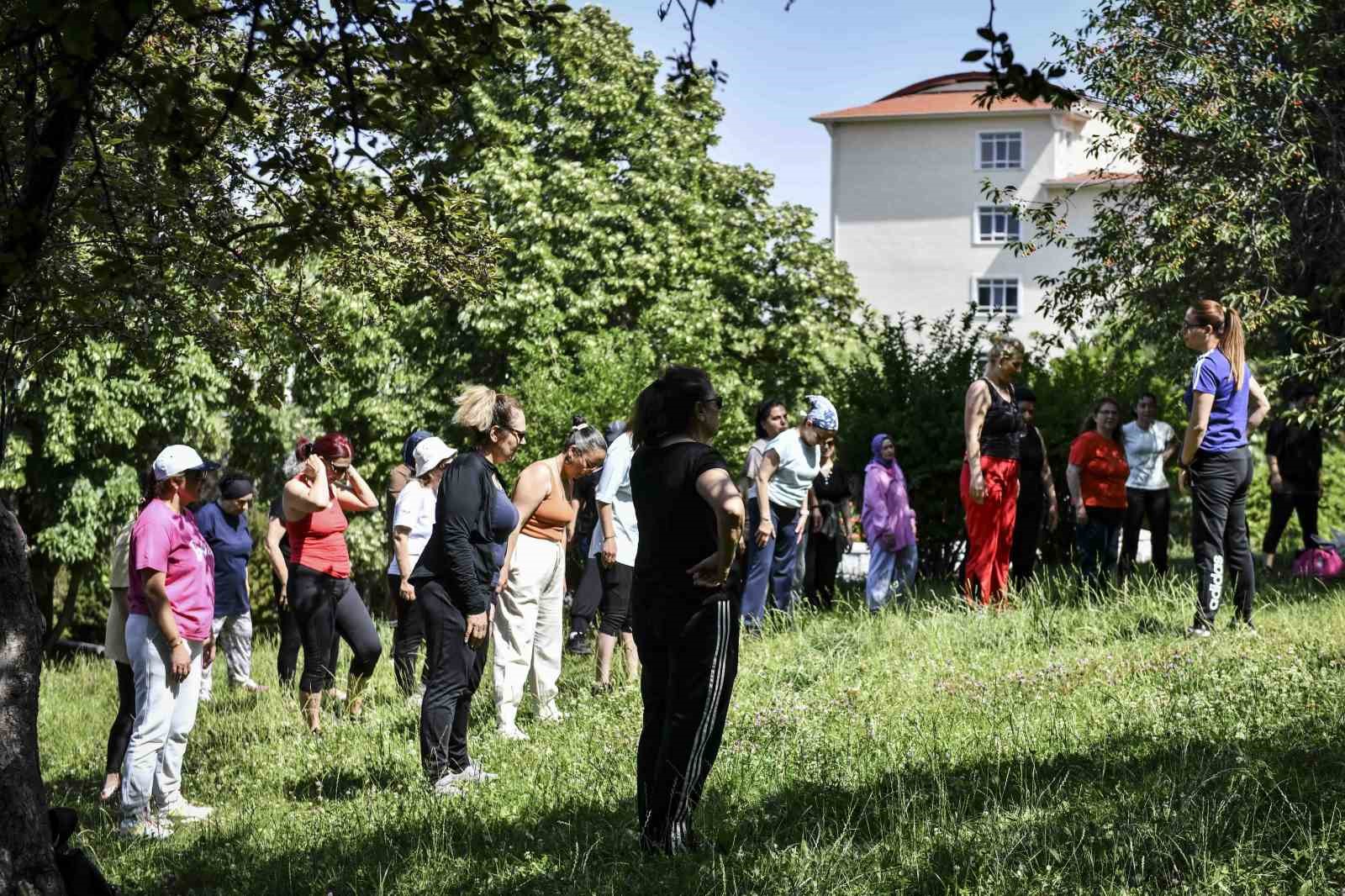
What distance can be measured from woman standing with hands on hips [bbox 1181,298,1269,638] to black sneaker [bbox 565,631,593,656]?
489 cm

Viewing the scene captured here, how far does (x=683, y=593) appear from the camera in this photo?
16.4 feet

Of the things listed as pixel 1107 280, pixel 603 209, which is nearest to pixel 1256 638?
pixel 1107 280

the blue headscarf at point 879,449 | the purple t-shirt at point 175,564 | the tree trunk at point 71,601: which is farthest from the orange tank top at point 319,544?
the tree trunk at point 71,601

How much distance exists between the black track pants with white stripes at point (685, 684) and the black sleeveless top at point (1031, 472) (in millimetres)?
6718

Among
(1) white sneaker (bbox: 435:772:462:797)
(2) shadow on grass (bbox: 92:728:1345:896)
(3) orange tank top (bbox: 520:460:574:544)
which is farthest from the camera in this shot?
(3) orange tank top (bbox: 520:460:574:544)

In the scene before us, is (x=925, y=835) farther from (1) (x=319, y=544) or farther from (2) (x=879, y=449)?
(2) (x=879, y=449)

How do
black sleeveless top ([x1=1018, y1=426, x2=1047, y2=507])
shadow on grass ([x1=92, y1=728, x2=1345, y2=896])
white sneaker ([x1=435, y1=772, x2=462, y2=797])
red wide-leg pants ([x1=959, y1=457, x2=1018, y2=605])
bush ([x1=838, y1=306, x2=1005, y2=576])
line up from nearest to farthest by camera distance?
shadow on grass ([x1=92, y1=728, x2=1345, y2=896])
white sneaker ([x1=435, y1=772, x2=462, y2=797])
red wide-leg pants ([x1=959, y1=457, x2=1018, y2=605])
black sleeveless top ([x1=1018, y1=426, x2=1047, y2=507])
bush ([x1=838, y1=306, x2=1005, y2=576])

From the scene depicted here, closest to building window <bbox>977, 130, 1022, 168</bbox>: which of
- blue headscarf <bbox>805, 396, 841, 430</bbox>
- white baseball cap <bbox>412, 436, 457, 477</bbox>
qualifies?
blue headscarf <bbox>805, 396, 841, 430</bbox>

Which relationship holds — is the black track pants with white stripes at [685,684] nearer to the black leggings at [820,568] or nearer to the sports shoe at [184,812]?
the sports shoe at [184,812]

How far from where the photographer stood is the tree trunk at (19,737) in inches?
181

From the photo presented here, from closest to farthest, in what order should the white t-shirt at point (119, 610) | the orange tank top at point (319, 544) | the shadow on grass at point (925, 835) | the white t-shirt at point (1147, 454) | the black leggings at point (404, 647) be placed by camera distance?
the shadow on grass at point (925, 835) < the white t-shirt at point (119, 610) < the orange tank top at point (319, 544) < the black leggings at point (404, 647) < the white t-shirt at point (1147, 454)

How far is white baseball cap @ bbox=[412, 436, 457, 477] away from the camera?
8.96 metres

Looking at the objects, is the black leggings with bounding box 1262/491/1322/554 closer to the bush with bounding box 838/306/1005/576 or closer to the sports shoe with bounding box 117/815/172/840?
the bush with bounding box 838/306/1005/576

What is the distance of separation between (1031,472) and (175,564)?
7.04 metres
